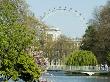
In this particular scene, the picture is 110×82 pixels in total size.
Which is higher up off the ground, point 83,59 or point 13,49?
point 83,59

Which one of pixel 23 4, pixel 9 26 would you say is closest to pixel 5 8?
pixel 9 26

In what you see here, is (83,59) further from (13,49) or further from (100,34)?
(13,49)

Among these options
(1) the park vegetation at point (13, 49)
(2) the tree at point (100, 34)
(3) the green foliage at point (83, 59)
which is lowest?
(1) the park vegetation at point (13, 49)

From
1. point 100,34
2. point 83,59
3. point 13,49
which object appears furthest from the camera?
point 83,59

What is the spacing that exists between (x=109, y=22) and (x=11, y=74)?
49231mm

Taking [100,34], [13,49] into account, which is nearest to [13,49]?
[13,49]

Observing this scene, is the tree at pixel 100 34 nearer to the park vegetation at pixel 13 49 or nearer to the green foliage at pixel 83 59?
the green foliage at pixel 83 59

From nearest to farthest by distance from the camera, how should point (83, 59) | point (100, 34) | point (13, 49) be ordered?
point (13, 49)
point (100, 34)
point (83, 59)

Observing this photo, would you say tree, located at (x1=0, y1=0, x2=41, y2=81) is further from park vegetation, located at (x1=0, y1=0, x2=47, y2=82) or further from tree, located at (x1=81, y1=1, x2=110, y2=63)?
tree, located at (x1=81, y1=1, x2=110, y2=63)

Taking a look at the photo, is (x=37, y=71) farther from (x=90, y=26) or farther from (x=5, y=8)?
(x=90, y=26)

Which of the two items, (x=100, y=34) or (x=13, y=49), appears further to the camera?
(x=100, y=34)

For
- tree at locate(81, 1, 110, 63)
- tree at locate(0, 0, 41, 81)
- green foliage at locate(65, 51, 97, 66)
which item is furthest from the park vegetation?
green foliage at locate(65, 51, 97, 66)

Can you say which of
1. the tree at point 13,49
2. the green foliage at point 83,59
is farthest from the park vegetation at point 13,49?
the green foliage at point 83,59

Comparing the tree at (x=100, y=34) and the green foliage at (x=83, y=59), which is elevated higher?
the tree at (x=100, y=34)
